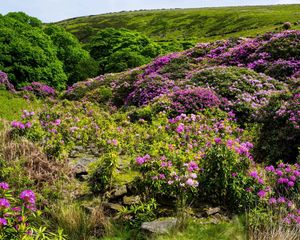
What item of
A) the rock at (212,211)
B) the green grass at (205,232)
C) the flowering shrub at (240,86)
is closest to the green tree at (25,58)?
the flowering shrub at (240,86)

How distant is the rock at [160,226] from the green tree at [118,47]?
46.6m

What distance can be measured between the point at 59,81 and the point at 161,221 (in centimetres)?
2962

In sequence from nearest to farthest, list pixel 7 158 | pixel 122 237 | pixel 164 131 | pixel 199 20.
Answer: pixel 122 237 → pixel 7 158 → pixel 164 131 → pixel 199 20

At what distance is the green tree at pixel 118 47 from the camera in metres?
53.7

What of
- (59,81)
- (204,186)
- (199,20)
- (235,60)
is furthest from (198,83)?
(199,20)

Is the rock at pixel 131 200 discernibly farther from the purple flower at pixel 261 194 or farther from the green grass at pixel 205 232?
the purple flower at pixel 261 194

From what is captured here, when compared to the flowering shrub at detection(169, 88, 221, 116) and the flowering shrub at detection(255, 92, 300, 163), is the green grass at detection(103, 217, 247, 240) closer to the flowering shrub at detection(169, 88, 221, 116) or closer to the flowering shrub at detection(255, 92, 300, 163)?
the flowering shrub at detection(255, 92, 300, 163)

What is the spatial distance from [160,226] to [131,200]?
1046 mm

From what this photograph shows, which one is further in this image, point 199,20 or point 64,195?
point 199,20

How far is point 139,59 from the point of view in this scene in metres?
51.6

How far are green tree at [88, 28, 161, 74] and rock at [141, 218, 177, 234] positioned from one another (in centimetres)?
4664

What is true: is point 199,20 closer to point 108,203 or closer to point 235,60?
point 235,60

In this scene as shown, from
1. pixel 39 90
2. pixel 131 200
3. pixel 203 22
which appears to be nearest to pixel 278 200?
pixel 131 200

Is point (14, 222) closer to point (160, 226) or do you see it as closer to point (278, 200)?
point (160, 226)
